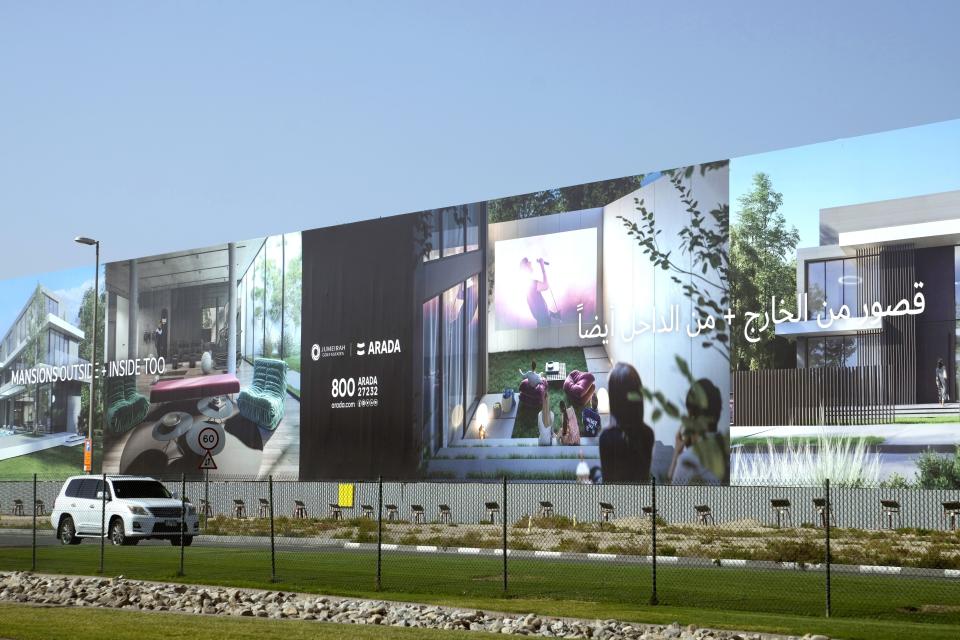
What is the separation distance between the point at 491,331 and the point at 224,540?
15366 mm

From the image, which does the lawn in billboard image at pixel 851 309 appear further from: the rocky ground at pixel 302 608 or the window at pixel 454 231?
the rocky ground at pixel 302 608

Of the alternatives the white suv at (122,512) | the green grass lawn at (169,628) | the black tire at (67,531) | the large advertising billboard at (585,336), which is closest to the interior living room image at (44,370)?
the large advertising billboard at (585,336)

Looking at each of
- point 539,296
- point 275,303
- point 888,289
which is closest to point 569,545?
point 888,289

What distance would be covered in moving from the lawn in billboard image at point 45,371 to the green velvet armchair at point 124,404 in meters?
1.68

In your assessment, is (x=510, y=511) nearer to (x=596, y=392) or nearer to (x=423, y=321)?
(x=596, y=392)

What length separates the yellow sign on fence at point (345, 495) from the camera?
5156cm

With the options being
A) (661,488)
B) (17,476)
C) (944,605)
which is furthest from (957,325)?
(17,476)

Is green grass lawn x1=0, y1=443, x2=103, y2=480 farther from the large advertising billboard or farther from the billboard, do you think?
the large advertising billboard

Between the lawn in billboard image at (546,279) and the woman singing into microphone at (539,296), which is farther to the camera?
the woman singing into microphone at (539,296)

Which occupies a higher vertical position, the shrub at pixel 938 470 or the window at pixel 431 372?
the window at pixel 431 372

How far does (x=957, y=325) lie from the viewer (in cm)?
3650

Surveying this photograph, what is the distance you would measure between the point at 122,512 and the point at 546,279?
20.3 m

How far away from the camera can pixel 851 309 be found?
38.8 m

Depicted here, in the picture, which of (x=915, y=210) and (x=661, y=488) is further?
(x=661, y=488)
